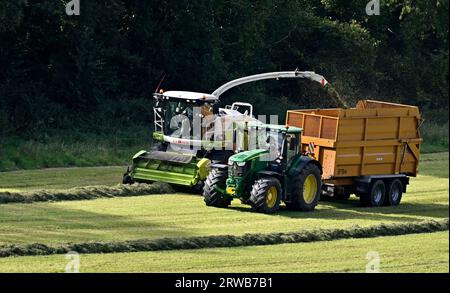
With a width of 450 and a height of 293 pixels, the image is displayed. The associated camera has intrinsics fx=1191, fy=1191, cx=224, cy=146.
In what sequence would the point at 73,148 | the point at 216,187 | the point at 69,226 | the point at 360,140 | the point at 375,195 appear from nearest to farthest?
the point at 69,226 → the point at 216,187 → the point at 360,140 → the point at 375,195 → the point at 73,148

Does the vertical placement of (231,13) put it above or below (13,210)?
above

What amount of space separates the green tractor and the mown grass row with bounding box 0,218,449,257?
2.68 meters

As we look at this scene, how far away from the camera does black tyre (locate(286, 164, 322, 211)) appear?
2548cm

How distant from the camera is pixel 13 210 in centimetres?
2423

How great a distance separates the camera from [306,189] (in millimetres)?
26016

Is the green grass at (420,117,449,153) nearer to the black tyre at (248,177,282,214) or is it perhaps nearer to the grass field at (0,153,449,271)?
the grass field at (0,153,449,271)

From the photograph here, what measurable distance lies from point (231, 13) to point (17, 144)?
1176cm

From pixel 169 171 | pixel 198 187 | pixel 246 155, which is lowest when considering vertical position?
pixel 198 187

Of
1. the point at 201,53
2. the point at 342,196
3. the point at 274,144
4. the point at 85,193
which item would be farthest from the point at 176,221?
the point at 201,53

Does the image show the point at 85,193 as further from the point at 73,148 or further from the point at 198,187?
the point at 73,148

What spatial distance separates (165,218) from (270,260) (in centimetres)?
502

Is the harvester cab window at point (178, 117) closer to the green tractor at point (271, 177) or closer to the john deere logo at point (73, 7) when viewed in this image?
the green tractor at point (271, 177)
